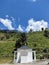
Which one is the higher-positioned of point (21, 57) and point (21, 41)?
point (21, 41)

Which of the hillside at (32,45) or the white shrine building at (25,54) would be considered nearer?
the white shrine building at (25,54)

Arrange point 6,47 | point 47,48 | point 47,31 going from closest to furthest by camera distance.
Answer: point 47,48 < point 6,47 < point 47,31

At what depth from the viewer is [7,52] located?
189 ft

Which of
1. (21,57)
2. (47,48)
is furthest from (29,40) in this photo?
(21,57)

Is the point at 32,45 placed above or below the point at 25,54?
above

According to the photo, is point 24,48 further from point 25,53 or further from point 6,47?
point 6,47

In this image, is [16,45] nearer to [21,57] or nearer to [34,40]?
[34,40]

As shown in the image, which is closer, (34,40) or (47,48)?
(47,48)

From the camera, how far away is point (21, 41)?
196 ft

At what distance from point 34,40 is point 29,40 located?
134 cm

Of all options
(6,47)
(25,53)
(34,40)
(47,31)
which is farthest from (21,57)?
(47,31)

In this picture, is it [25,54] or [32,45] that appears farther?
[32,45]

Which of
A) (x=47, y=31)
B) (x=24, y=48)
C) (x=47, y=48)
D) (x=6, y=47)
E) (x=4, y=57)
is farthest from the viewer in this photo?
(x=47, y=31)

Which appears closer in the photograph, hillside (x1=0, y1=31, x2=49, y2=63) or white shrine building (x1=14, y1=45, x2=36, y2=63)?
white shrine building (x1=14, y1=45, x2=36, y2=63)
